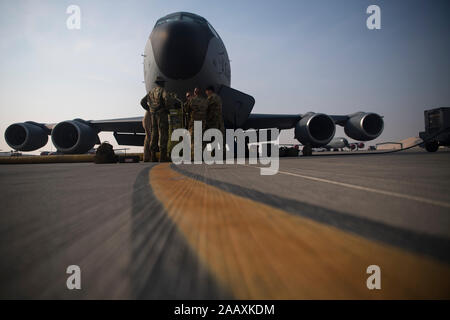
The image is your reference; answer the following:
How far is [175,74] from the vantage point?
5.98 metres

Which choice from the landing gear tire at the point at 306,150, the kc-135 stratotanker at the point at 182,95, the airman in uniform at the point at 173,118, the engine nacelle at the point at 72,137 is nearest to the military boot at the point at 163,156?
the airman in uniform at the point at 173,118

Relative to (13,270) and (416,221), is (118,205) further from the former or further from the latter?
(416,221)

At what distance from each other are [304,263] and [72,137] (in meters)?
10.6

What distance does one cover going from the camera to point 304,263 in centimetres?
33

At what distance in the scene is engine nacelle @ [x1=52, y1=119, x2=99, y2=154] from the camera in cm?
822

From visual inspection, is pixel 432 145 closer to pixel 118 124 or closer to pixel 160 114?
pixel 160 114

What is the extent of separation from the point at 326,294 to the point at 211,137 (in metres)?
4.74

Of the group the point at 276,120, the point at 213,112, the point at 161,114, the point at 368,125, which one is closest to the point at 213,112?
the point at 213,112

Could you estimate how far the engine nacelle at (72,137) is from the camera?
8.22 m

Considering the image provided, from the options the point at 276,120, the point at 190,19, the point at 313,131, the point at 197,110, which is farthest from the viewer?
the point at 276,120

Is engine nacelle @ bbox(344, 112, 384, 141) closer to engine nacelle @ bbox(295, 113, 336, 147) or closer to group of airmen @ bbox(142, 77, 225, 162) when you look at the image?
engine nacelle @ bbox(295, 113, 336, 147)

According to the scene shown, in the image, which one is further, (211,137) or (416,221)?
(211,137)
